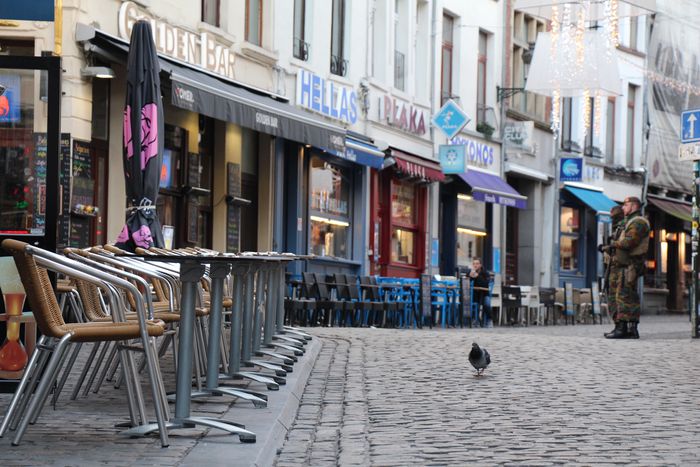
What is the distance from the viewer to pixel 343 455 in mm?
6859

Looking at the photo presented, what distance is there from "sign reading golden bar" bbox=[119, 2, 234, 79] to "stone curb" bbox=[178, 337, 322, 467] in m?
8.81

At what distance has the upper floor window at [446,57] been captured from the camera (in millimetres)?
30297

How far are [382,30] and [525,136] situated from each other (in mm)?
6379

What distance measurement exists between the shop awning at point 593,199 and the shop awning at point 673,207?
2949 millimetres

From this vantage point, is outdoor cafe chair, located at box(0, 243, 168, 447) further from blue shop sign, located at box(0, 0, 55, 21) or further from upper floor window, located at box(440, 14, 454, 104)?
upper floor window, located at box(440, 14, 454, 104)

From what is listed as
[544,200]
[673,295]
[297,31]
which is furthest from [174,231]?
[673,295]

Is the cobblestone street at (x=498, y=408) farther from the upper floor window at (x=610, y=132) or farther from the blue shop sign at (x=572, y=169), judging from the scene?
the upper floor window at (x=610, y=132)

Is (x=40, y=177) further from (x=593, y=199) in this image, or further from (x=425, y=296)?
(x=593, y=199)

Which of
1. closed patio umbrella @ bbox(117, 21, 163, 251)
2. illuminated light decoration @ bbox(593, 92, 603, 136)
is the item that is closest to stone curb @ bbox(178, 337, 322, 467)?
closed patio umbrella @ bbox(117, 21, 163, 251)

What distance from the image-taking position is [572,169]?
35.4 metres

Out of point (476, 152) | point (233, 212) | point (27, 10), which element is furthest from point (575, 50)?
point (27, 10)

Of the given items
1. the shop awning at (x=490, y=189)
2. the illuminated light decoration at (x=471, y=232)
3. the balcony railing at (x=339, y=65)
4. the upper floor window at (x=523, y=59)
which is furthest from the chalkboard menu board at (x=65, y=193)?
the upper floor window at (x=523, y=59)

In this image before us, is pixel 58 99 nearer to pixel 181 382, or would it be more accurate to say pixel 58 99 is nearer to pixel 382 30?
pixel 181 382

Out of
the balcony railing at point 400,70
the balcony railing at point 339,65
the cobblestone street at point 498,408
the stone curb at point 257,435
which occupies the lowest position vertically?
the cobblestone street at point 498,408
